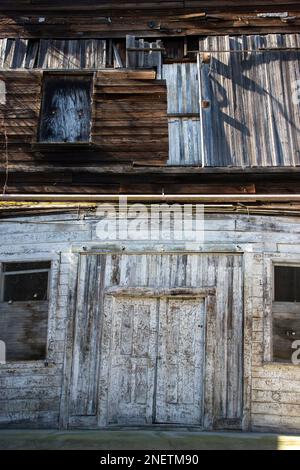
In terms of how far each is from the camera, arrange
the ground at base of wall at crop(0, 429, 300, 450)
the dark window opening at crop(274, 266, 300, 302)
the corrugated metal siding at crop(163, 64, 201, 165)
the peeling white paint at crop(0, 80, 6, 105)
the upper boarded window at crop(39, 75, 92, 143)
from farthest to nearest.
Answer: the peeling white paint at crop(0, 80, 6, 105) → the upper boarded window at crop(39, 75, 92, 143) → the corrugated metal siding at crop(163, 64, 201, 165) → the dark window opening at crop(274, 266, 300, 302) → the ground at base of wall at crop(0, 429, 300, 450)

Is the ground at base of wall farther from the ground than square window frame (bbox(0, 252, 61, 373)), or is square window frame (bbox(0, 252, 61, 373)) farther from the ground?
square window frame (bbox(0, 252, 61, 373))

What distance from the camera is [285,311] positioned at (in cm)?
1005

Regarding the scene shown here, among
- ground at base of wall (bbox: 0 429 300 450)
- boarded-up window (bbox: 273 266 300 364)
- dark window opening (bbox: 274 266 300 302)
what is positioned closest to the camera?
ground at base of wall (bbox: 0 429 300 450)

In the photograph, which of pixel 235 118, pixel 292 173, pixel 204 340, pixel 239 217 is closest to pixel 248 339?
pixel 204 340

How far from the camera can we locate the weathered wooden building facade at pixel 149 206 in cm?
980

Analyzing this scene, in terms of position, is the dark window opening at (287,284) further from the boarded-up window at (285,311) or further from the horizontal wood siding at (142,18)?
the horizontal wood siding at (142,18)

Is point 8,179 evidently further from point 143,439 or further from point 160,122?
point 143,439

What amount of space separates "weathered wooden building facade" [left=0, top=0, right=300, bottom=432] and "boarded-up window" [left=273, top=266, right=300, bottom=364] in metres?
0.02

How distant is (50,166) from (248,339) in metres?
4.24

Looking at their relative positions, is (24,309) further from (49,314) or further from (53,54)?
(53,54)

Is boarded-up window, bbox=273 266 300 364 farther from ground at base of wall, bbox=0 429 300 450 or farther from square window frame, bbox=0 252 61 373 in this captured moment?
square window frame, bbox=0 252 61 373

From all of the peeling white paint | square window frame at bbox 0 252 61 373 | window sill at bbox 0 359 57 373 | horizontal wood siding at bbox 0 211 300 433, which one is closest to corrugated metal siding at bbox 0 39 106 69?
the peeling white paint

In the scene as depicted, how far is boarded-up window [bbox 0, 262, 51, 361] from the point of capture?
33.4ft

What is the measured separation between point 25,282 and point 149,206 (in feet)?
Answer: 7.54
